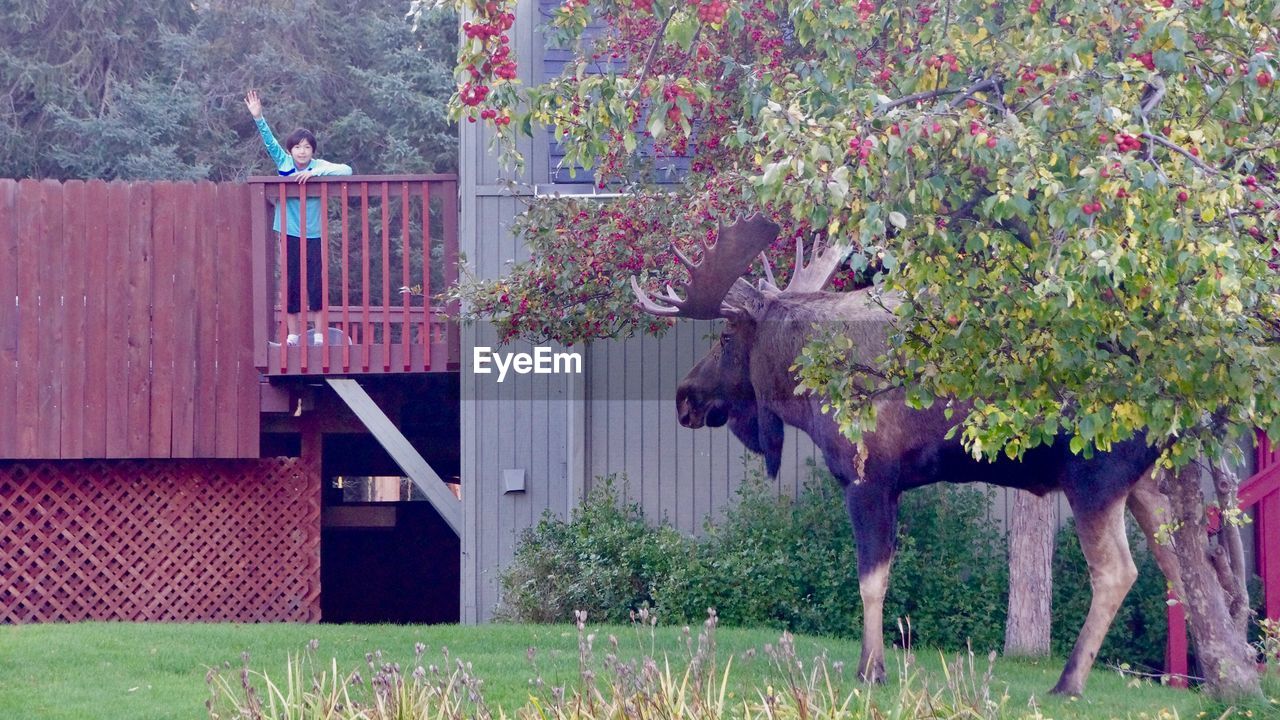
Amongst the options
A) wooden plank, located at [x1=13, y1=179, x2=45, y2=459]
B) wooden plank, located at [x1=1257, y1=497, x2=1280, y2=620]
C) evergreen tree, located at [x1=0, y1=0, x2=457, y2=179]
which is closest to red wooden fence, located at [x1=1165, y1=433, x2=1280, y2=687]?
wooden plank, located at [x1=1257, y1=497, x2=1280, y2=620]

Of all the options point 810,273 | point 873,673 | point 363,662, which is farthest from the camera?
point 810,273

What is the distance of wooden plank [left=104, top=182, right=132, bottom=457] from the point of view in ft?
38.0

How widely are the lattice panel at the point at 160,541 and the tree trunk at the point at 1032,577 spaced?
19.5 ft

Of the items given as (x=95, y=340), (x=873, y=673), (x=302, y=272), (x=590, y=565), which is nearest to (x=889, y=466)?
(x=873, y=673)

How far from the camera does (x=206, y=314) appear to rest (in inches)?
457

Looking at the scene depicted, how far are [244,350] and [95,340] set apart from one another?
1.19 m

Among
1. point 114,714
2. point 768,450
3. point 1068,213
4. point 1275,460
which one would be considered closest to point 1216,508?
point 768,450

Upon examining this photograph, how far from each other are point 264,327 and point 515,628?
3.47m

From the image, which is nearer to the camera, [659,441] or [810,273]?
[810,273]

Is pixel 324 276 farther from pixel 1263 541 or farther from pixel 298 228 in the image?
pixel 1263 541

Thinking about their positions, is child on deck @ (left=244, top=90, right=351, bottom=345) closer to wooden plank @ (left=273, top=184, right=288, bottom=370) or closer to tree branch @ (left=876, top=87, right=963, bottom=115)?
wooden plank @ (left=273, top=184, right=288, bottom=370)

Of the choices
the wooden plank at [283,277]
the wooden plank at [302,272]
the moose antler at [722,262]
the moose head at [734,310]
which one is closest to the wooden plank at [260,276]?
the wooden plank at [283,277]

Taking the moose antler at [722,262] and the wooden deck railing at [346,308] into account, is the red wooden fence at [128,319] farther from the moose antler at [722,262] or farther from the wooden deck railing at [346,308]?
the moose antler at [722,262]

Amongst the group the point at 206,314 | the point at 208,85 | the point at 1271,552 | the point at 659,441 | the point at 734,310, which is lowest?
the point at 1271,552
